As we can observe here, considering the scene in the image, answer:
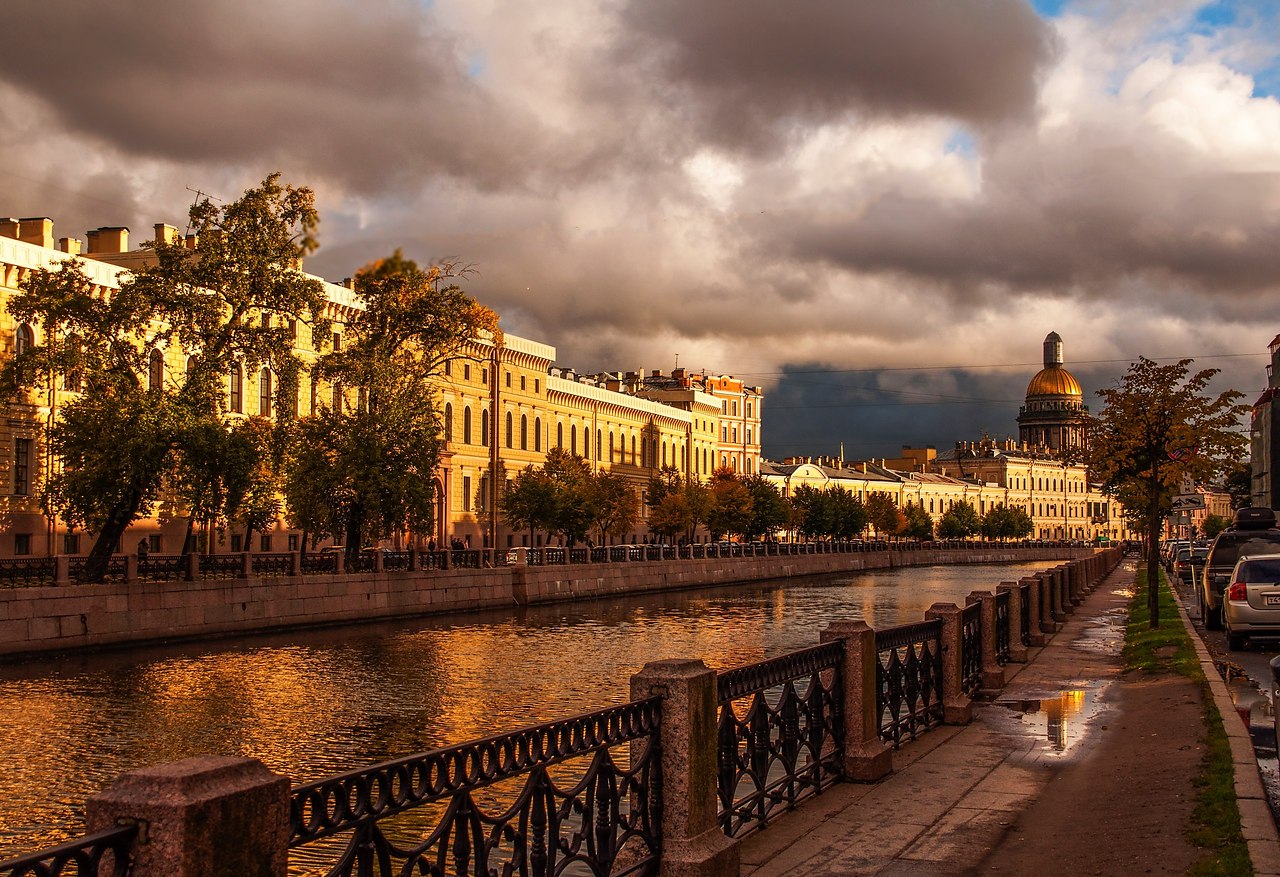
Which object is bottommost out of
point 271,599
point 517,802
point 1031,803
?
point 1031,803

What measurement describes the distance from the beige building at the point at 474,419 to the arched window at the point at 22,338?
45mm

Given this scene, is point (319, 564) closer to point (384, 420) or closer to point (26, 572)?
point (384, 420)

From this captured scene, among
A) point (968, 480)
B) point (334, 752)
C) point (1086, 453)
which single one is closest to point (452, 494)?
point (1086, 453)

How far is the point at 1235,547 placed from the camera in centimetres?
2953

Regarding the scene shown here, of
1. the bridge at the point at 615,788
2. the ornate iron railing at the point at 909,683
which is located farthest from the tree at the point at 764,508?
the bridge at the point at 615,788

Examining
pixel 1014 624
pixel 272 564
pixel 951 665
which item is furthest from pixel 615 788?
pixel 272 564

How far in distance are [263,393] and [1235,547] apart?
39012 millimetres

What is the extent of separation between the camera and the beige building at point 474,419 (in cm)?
4350

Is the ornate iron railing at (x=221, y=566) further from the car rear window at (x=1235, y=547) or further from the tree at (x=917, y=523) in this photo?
the tree at (x=917, y=523)

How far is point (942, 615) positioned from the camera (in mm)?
13961

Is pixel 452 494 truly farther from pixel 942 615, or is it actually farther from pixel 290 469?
pixel 942 615

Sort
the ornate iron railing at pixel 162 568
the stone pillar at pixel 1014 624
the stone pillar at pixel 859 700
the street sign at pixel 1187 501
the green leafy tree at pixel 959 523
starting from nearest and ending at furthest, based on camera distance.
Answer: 1. the stone pillar at pixel 859 700
2. the stone pillar at pixel 1014 624
3. the street sign at pixel 1187 501
4. the ornate iron railing at pixel 162 568
5. the green leafy tree at pixel 959 523

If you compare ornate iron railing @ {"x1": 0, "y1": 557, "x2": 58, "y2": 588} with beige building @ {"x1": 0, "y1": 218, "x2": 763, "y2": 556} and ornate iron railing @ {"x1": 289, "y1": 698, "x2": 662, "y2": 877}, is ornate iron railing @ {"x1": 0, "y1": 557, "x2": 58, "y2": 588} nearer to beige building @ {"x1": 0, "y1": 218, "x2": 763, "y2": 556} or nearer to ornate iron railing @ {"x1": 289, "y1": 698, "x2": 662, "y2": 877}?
beige building @ {"x1": 0, "y1": 218, "x2": 763, "y2": 556}

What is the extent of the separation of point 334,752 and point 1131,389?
60.3 feet
